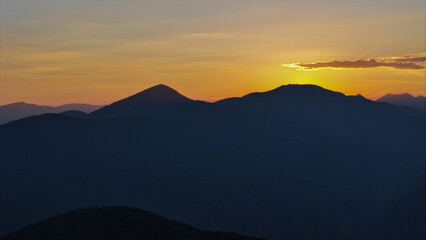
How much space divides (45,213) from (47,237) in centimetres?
12183

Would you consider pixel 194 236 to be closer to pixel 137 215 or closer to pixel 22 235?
pixel 137 215

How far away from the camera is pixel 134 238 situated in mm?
72062

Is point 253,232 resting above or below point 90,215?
below

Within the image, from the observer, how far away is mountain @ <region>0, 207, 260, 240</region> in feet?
232

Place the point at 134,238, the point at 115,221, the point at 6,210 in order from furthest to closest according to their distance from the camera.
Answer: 1. the point at 6,210
2. the point at 115,221
3. the point at 134,238

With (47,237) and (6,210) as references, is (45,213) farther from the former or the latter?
(47,237)

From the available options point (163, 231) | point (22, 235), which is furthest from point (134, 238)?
point (22, 235)

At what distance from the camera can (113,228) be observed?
248ft

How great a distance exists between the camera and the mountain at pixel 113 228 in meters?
70.8

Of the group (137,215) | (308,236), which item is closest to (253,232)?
(308,236)

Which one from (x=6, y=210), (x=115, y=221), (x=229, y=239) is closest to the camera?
(x=229, y=239)

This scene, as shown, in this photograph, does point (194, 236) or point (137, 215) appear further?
point (137, 215)

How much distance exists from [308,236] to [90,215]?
136588 millimetres

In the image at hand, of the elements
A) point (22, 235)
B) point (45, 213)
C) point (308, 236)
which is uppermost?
point (22, 235)
